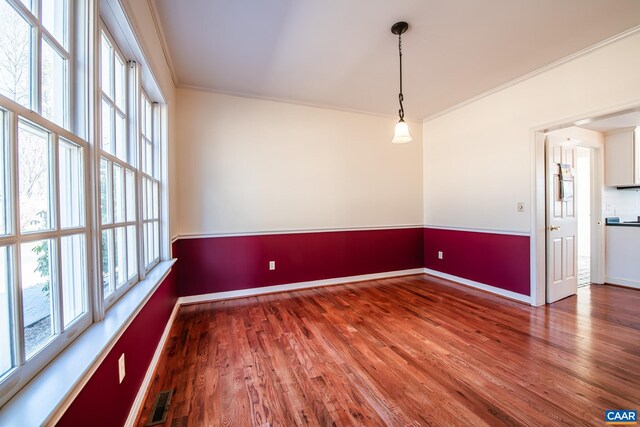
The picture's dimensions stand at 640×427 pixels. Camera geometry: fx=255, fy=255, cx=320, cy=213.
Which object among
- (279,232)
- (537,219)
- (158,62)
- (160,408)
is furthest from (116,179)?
(537,219)

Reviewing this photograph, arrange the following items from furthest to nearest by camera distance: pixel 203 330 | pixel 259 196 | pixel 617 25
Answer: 1. pixel 259 196
2. pixel 203 330
3. pixel 617 25

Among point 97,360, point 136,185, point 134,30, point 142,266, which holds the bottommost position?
point 97,360

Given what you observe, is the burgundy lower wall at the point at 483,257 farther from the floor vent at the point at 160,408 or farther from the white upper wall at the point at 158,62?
the white upper wall at the point at 158,62

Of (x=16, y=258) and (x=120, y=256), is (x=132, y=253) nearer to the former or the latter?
(x=120, y=256)

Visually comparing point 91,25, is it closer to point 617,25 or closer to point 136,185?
point 136,185

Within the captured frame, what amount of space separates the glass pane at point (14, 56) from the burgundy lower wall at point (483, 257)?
413cm

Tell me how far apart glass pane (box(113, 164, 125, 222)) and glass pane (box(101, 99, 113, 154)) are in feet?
0.43

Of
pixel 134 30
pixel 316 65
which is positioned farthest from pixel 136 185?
pixel 316 65

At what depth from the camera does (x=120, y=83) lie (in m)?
1.66

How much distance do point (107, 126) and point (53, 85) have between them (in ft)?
1.58

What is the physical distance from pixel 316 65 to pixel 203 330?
2.93 meters

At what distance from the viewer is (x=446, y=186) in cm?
405

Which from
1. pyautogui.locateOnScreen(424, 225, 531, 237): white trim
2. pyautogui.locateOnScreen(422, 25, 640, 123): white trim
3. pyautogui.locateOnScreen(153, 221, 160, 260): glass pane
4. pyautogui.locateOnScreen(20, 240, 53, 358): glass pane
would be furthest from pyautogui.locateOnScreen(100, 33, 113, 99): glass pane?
pyautogui.locateOnScreen(424, 225, 531, 237): white trim

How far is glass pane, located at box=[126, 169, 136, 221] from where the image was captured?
1708 millimetres
